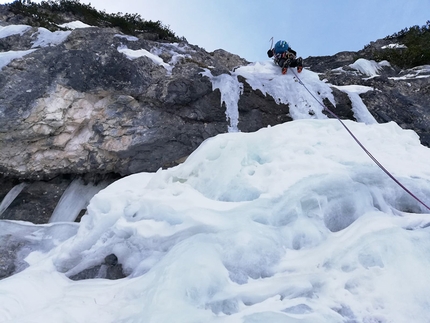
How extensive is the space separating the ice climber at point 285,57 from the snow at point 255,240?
3.21 m

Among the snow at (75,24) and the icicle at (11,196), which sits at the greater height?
the snow at (75,24)

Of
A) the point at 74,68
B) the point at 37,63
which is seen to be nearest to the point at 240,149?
the point at 74,68

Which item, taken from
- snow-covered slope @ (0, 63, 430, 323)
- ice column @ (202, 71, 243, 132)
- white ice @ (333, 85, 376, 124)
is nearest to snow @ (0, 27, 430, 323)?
snow-covered slope @ (0, 63, 430, 323)

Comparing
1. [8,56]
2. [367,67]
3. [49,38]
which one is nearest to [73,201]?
[8,56]

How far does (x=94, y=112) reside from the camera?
603 cm

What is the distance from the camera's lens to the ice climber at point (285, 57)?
7.95 metres

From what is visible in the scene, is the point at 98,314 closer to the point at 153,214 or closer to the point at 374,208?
the point at 153,214

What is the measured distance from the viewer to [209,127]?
650cm

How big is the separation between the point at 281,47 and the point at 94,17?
7859mm

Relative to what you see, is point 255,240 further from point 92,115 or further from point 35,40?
point 35,40

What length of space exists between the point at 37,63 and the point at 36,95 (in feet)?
2.09

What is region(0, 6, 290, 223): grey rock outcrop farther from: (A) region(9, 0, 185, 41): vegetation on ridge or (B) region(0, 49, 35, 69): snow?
(A) region(9, 0, 185, 41): vegetation on ridge

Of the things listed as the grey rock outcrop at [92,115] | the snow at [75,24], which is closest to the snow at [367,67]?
the grey rock outcrop at [92,115]

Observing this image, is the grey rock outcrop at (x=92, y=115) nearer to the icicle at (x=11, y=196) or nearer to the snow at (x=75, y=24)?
the icicle at (x=11, y=196)
